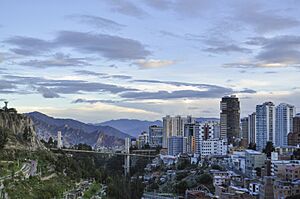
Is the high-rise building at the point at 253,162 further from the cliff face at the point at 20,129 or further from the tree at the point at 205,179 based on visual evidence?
the cliff face at the point at 20,129

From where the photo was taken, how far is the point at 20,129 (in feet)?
119

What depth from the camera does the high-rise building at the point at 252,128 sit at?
2318 inches

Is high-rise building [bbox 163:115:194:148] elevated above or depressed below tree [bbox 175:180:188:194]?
above

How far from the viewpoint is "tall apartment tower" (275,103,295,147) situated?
177 ft

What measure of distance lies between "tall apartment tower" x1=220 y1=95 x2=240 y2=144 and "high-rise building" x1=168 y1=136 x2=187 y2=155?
16.2ft

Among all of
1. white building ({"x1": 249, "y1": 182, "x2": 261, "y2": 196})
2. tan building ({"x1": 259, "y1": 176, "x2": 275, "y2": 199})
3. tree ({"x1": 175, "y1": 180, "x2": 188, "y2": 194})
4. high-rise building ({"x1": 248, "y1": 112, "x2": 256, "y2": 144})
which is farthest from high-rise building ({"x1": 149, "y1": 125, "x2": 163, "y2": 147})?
tan building ({"x1": 259, "y1": 176, "x2": 275, "y2": 199})

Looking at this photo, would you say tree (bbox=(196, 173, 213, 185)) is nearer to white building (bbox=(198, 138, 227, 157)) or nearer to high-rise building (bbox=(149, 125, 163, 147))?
white building (bbox=(198, 138, 227, 157))

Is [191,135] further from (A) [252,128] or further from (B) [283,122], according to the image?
(B) [283,122]

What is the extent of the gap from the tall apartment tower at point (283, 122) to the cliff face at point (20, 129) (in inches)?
1009

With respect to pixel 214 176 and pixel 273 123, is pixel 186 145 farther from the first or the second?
pixel 214 176

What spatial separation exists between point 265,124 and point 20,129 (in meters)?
26.4

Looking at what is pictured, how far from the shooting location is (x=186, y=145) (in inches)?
2623

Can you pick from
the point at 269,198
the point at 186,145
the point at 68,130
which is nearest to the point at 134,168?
the point at 186,145

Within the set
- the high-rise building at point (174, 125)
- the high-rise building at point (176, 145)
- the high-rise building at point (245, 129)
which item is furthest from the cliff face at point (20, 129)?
the high-rise building at point (174, 125)
